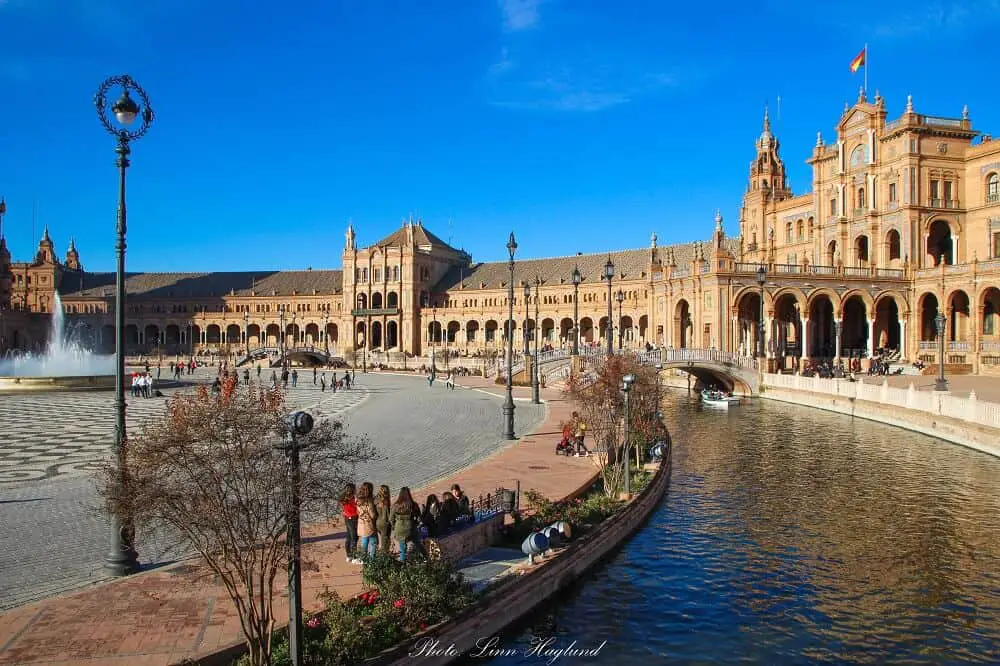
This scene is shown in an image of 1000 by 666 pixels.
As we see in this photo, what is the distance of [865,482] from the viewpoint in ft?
85.9

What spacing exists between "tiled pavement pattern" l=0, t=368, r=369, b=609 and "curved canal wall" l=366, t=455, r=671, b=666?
3.64 meters

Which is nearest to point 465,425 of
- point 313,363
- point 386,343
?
point 313,363

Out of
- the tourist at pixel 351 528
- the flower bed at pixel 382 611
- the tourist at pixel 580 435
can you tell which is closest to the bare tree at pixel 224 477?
the flower bed at pixel 382 611

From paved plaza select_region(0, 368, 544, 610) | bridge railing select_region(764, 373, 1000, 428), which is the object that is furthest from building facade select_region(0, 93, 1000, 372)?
paved plaza select_region(0, 368, 544, 610)

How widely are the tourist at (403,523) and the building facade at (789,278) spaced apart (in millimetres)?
29282

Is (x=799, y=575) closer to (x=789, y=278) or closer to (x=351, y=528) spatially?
(x=351, y=528)

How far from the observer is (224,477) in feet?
29.7

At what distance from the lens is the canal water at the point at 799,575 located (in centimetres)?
1373

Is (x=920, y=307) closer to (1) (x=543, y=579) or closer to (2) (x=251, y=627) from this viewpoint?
(1) (x=543, y=579)

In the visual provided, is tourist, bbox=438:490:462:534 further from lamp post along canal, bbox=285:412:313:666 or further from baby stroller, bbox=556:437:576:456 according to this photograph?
baby stroller, bbox=556:437:576:456

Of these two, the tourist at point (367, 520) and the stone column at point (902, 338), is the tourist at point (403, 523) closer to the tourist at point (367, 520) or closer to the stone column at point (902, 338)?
the tourist at point (367, 520)

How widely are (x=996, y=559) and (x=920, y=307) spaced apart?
2114 inches

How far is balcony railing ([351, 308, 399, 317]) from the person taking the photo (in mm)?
119125

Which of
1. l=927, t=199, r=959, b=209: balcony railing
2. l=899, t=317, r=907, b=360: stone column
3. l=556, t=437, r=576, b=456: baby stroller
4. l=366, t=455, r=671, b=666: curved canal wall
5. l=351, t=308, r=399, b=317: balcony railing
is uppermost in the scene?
l=927, t=199, r=959, b=209: balcony railing
